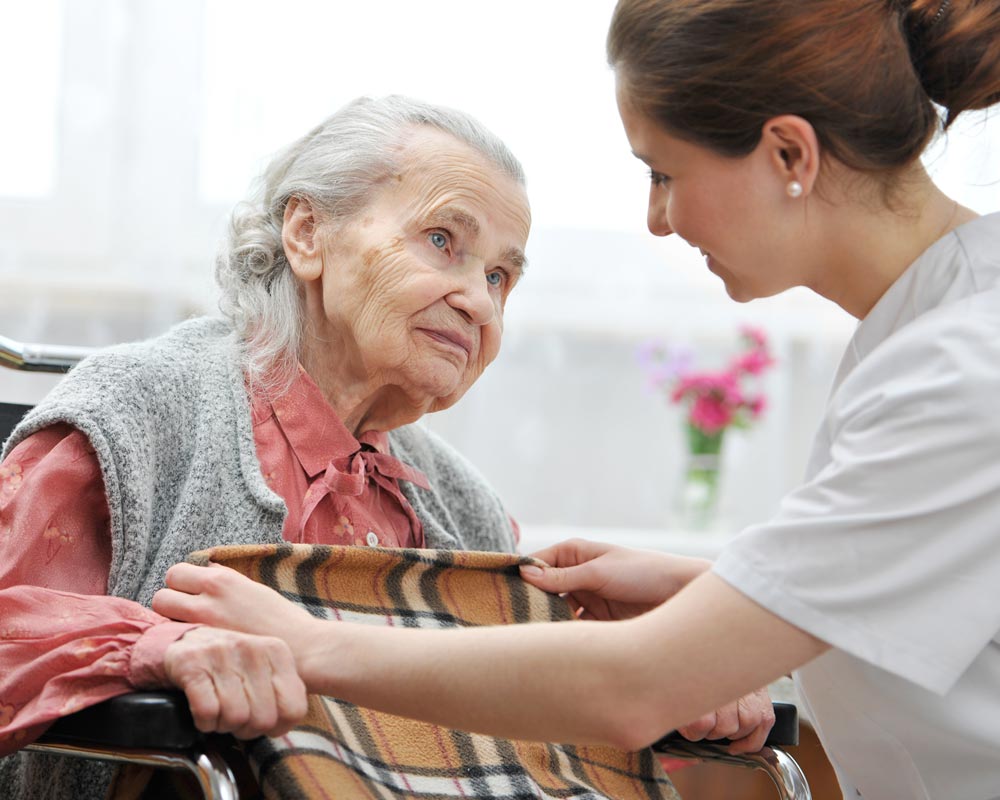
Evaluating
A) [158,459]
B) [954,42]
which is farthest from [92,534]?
[954,42]

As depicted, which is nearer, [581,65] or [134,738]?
[134,738]

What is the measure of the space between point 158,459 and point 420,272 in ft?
1.29

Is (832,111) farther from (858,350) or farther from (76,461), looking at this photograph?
(76,461)

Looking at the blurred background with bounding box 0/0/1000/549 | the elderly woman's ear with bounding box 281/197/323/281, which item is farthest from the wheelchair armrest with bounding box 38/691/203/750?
the blurred background with bounding box 0/0/1000/549


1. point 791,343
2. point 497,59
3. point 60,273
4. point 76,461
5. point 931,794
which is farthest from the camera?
point 791,343

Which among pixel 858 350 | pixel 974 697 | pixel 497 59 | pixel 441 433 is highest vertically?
pixel 497 59

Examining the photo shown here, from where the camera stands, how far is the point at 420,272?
1471 millimetres

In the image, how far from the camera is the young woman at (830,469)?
926mm

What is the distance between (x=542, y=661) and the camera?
956mm

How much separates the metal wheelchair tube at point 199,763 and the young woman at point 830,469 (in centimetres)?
11

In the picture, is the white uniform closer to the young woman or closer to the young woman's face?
the young woman

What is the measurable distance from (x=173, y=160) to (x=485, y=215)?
1322 mm

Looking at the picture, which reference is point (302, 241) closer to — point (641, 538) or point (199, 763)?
point (199, 763)

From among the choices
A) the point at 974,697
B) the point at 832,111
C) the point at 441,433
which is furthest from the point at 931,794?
the point at 441,433
